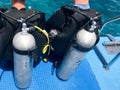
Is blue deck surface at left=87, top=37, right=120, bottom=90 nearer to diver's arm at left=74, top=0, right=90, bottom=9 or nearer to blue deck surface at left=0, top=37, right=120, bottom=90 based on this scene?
blue deck surface at left=0, top=37, right=120, bottom=90

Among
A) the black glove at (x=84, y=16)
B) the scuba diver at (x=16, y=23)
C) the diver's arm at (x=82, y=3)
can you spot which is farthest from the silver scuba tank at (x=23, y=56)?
the diver's arm at (x=82, y=3)

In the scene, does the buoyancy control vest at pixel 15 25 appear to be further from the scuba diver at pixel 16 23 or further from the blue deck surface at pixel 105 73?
the blue deck surface at pixel 105 73

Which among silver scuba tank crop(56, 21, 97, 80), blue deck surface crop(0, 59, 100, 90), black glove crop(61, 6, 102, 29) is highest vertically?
black glove crop(61, 6, 102, 29)

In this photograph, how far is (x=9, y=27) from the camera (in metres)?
2.16

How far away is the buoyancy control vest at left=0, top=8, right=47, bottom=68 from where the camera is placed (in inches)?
81.7

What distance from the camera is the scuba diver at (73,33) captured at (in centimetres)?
209

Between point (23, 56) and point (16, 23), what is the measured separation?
0.98 ft

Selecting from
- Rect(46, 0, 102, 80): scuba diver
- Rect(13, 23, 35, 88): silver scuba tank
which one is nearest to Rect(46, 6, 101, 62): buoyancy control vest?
Rect(46, 0, 102, 80): scuba diver

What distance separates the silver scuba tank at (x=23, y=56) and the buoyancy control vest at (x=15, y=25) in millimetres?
109

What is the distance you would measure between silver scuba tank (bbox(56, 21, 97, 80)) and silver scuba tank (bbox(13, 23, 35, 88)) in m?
0.35

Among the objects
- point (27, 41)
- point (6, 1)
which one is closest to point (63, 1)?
point (6, 1)

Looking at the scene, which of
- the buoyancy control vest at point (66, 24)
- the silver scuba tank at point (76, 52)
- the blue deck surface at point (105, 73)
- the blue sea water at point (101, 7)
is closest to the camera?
the silver scuba tank at point (76, 52)

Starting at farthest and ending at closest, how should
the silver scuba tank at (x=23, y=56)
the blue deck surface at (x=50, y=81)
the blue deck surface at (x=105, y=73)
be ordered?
the blue deck surface at (x=105, y=73), the blue deck surface at (x=50, y=81), the silver scuba tank at (x=23, y=56)

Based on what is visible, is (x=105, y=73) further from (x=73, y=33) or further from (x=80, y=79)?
(x=73, y=33)
